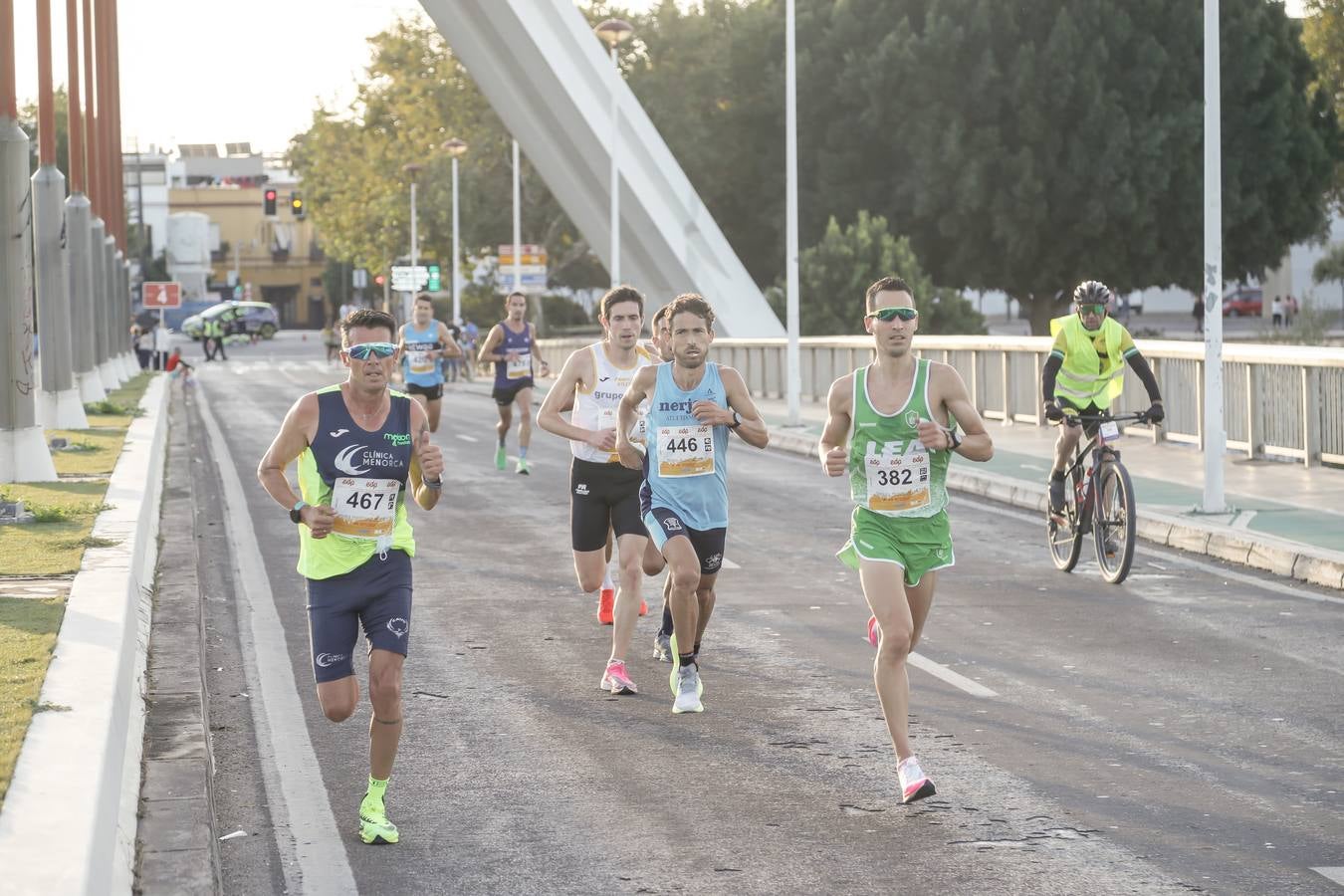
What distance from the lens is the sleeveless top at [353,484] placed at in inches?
278

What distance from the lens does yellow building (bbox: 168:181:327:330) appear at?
485 ft

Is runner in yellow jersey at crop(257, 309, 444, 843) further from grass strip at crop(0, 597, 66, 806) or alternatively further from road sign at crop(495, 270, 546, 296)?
road sign at crop(495, 270, 546, 296)

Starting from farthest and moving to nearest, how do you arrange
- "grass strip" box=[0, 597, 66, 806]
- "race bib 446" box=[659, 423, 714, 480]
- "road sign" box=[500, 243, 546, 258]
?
1. "road sign" box=[500, 243, 546, 258]
2. "race bib 446" box=[659, 423, 714, 480]
3. "grass strip" box=[0, 597, 66, 806]

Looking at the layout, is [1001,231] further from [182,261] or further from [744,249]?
[182,261]

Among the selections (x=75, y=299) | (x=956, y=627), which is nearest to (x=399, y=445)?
(x=956, y=627)

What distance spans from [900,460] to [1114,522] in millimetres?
5953

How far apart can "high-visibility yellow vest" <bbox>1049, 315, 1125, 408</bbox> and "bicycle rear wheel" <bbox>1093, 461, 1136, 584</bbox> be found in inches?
19.9

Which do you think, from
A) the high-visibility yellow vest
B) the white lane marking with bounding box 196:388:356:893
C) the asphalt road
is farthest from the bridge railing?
the white lane marking with bounding box 196:388:356:893

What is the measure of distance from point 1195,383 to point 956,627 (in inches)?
499

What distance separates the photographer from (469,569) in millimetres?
14602

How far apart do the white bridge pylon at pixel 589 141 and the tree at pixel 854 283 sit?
5.81 meters

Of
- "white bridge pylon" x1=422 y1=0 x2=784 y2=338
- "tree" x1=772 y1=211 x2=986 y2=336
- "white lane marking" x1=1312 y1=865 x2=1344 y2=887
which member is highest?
"white bridge pylon" x1=422 y1=0 x2=784 y2=338

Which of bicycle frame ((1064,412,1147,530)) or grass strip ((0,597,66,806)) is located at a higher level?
bicycle frame ((1064,412,1147,530))

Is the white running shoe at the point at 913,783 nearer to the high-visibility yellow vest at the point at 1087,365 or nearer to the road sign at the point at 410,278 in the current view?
the high-visibility yellow vest at the point at 1087,365
